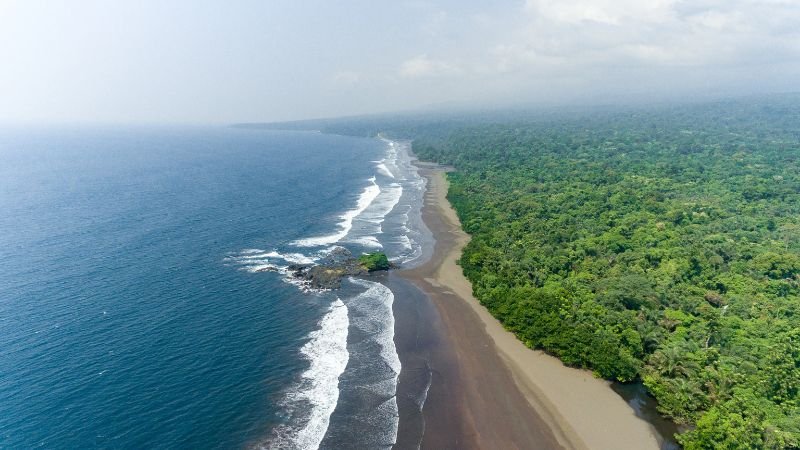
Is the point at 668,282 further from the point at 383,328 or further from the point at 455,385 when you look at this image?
the point at 383,328

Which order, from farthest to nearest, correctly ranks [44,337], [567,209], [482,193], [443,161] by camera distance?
[443,161] → [482,193] → [567,209] → [44,337]

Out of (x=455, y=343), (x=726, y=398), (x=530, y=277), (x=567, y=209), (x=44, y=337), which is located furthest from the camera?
(x=567, y=209)

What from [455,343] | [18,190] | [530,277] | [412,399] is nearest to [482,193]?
[530,277]

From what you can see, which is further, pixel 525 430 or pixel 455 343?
pixel 455 343

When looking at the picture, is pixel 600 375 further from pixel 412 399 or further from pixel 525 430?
pixel 412 399

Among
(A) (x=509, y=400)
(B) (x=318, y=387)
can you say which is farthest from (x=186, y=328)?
(A) (x=509, y=400)

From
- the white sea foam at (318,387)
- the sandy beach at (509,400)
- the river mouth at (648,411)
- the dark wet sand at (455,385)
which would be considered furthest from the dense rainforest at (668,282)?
the white sea foam at (318,387)
